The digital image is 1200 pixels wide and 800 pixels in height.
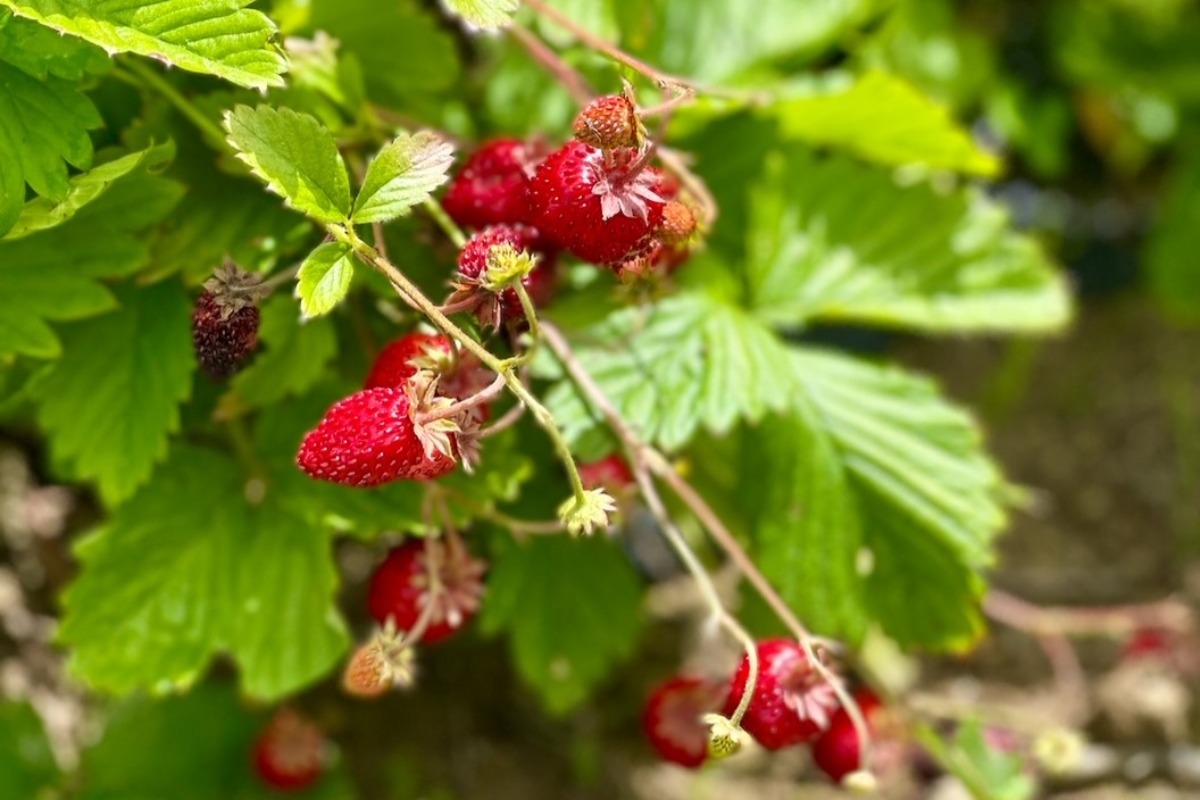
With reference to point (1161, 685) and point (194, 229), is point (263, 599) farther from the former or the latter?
point (1161, 685)

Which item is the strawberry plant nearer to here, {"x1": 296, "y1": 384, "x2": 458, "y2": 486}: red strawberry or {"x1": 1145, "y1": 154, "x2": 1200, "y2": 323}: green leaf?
{"x1": 296, "y1": 384, "x2": 458, "y2": 486}: red strawberry

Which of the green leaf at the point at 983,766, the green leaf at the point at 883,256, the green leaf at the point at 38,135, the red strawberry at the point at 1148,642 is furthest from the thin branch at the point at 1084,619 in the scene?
the green leaf at the point at 38,135

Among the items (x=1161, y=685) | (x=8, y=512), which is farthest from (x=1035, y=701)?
(x=8, y=512)

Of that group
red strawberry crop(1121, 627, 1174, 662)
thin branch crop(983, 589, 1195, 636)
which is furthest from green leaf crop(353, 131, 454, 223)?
red strawberry crop(1121, 627, 1174, 662)

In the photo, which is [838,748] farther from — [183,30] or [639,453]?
[183,30]

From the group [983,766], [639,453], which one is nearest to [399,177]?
[639,453]

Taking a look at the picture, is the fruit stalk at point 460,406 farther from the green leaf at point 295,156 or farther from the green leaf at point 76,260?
the green leaf at point 76,260
